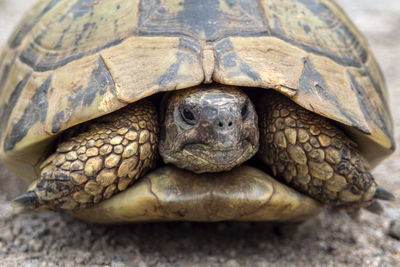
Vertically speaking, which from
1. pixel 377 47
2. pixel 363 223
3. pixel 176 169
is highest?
pixel 176 169

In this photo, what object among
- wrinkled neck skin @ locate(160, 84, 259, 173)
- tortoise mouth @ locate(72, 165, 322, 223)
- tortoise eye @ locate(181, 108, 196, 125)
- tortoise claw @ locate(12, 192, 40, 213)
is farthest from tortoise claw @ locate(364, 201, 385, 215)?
tortoise claw @ locate(12, 192, 40, 213)

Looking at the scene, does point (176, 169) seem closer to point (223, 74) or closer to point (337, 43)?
point (223, 74)

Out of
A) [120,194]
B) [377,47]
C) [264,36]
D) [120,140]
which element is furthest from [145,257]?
[377,47]

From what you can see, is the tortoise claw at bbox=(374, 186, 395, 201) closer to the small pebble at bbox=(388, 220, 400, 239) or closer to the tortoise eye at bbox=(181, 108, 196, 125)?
the small pebble at bbox=(388, 220, 400, 239)

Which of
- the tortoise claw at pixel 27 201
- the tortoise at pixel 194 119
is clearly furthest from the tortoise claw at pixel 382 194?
the tortoise claw at pixel 27 201

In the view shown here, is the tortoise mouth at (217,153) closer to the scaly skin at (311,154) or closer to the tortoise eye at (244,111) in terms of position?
the tortoise eye at (244,111)

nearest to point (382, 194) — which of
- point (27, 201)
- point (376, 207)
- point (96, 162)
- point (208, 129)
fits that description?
point (376, 207)

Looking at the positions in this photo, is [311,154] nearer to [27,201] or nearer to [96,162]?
[96,162]
